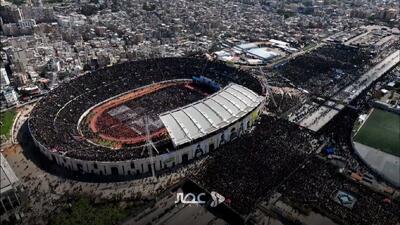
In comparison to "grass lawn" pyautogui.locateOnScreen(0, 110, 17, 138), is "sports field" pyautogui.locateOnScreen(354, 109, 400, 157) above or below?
above

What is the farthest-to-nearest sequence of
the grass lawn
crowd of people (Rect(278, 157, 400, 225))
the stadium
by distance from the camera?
the grass lawn, the stadium, crowd of people (Rect(278, 157, 400, 225))

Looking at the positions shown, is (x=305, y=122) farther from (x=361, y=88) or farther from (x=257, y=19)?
(x=257, y=19)

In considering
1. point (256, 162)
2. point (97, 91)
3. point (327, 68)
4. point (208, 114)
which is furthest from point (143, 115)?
point (327, 68)

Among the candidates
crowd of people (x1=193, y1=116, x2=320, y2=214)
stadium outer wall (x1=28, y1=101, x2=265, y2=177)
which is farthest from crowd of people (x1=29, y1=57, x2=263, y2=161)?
crowd of people (x1=193, y1=116, x2=320, y2=214)

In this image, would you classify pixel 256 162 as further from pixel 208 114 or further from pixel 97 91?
pixel 97 91

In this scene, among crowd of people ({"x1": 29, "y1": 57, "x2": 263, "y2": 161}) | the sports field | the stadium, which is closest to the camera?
the sports field

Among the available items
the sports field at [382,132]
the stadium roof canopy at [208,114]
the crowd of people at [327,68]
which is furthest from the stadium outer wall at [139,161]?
the crowd of people at [327,68]

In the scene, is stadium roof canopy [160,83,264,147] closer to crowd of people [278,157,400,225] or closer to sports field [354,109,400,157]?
crowd of people [278,157,400,225]

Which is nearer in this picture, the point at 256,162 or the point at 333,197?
the point at 333,197

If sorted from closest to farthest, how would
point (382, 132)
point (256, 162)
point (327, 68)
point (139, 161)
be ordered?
point (139, 161), point (256, 162), point (382, 132), point (327, 68)
